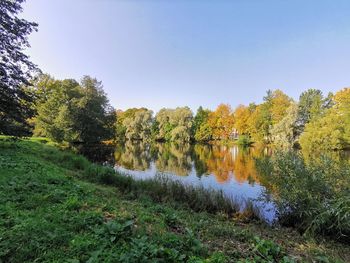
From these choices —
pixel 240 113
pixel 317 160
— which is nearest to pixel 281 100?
pixel 240 113

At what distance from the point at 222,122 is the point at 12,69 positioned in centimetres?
5237

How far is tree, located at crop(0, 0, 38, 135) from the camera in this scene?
11.2 meters

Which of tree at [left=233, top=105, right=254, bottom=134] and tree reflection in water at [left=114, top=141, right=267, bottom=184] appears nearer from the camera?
tree reflection in water at [left=114, top=141, right=267, bottom=184]

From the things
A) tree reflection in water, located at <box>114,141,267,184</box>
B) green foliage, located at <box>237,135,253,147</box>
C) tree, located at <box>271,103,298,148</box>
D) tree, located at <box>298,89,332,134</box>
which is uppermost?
tree, located at <box>298,89,332,134</box>

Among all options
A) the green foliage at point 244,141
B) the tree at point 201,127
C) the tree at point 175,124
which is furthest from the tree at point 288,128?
the tree at point 201,127

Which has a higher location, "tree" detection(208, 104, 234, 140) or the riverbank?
"tree" detection(208, 104, 234, 140)

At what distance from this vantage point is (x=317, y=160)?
6.85m

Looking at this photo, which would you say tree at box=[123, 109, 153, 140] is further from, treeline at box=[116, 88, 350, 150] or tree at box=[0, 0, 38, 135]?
tree at box=[0, 0, 38, 135]

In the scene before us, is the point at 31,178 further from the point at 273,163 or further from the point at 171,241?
the point at 273,163

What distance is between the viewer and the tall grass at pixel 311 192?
5.56 metres

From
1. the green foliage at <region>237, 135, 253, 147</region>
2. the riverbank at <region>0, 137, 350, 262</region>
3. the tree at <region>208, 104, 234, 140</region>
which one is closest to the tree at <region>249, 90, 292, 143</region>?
the green foliage at <region>237, 135, 253, 147</region>

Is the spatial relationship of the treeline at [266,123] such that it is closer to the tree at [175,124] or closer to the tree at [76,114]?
the tree at [175,124]

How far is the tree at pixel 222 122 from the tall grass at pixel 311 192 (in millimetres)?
52512

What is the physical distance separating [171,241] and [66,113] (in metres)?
29.5
